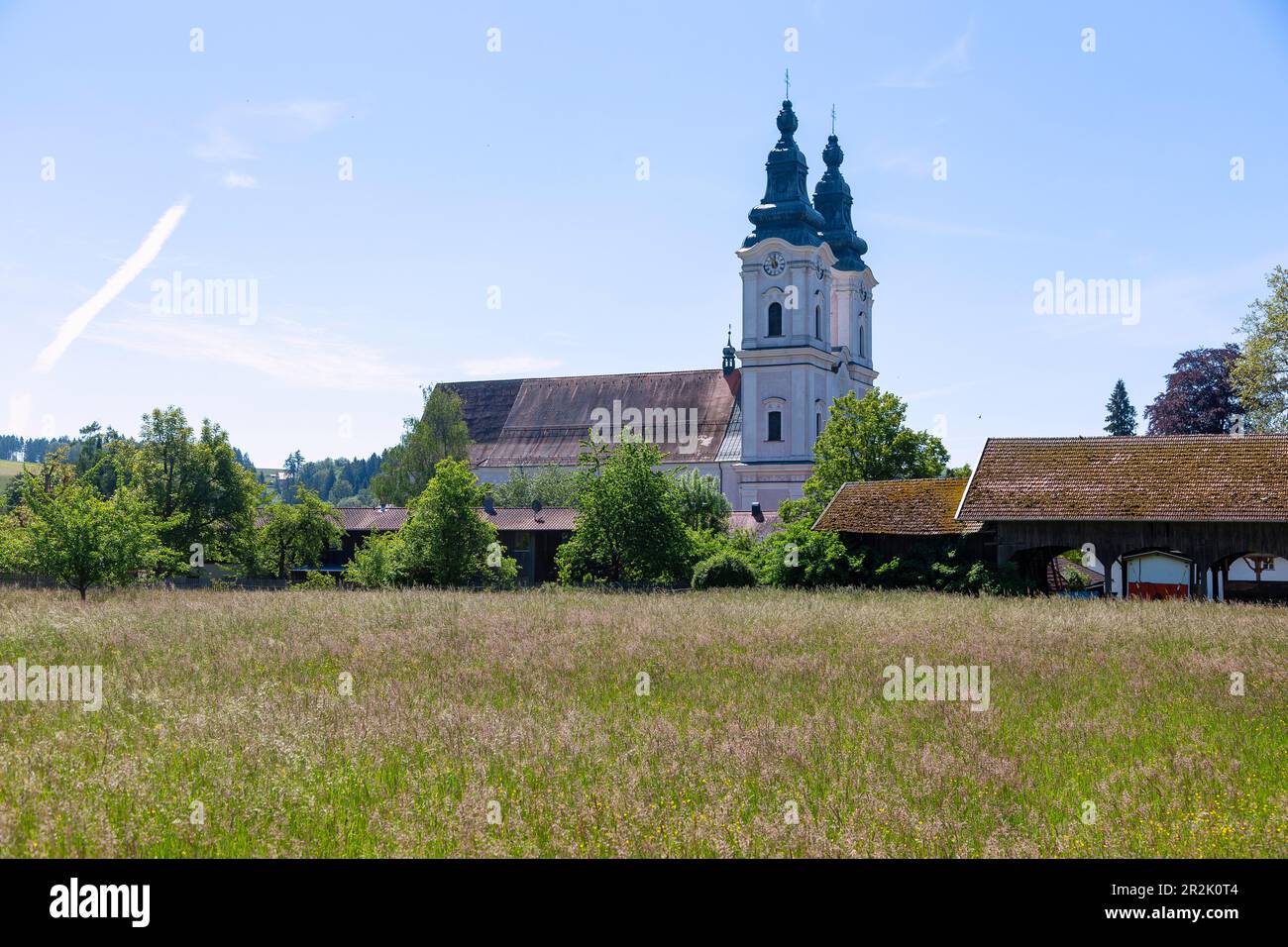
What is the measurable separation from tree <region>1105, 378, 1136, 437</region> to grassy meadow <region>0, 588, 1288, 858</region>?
2978 inches

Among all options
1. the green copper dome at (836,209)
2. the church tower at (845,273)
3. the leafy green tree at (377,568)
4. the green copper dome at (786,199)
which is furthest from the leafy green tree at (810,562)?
the green copper dome at (836,209)

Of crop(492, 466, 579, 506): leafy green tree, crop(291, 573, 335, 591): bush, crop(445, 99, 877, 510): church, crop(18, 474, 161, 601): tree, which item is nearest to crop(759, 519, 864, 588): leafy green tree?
crop(291, 573, 335, 591): bush

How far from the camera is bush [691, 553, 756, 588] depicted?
3234 centimetres

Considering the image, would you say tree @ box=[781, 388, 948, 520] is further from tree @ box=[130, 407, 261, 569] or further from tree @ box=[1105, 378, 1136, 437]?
tree @ box=[1105, 378, 1136, 437]

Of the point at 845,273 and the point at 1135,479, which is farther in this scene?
the point at 845,273

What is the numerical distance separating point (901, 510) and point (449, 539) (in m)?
13.8

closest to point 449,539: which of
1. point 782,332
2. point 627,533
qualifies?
point 627,533

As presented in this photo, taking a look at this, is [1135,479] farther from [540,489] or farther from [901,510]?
[540,489]

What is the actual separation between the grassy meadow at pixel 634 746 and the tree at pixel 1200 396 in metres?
39.5

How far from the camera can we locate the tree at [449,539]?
32281mm

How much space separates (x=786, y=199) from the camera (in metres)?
68.1
